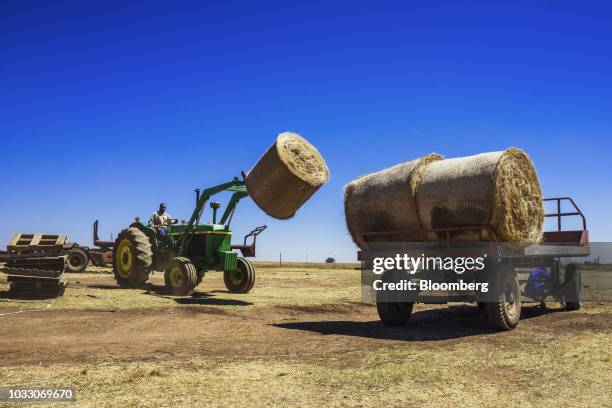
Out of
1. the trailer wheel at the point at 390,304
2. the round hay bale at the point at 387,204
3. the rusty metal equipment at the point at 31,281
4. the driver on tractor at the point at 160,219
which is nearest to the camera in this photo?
the round hay bale at the point at 387,204

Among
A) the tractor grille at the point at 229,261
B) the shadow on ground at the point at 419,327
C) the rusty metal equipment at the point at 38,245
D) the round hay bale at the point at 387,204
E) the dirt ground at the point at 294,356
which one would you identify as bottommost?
the shadow on ground at the point at 419,327

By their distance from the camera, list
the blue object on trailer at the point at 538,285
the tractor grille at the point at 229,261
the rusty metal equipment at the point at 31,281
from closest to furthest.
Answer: the blue object on trailer at the point at 538,285, the rusty metal equipment at the point at 31,281, the tractor grille at the point at 229,261

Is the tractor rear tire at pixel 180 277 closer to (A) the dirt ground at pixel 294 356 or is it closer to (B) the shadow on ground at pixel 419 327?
(A) the dirt ground at pixel 294 356

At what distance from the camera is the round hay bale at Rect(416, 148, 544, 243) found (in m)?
8.97

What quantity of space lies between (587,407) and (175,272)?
11.8 m

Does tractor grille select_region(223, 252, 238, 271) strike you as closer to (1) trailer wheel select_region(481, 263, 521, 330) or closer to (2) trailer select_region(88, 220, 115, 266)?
(1) trailer wheel select_region(481, 263, 521, 330)

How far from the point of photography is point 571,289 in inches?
516

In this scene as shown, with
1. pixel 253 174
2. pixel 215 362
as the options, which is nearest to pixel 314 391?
pixel 215 362

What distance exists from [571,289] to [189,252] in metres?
10.2

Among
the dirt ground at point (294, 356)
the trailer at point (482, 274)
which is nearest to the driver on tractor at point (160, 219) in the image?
the dirt ground at point (294, 356)

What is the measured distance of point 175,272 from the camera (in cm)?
1509

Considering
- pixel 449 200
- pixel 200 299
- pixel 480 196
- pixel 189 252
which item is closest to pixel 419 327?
pixel 449 200

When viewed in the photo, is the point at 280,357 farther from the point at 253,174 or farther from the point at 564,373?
the point at 253,174

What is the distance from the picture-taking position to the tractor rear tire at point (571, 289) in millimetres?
13039
